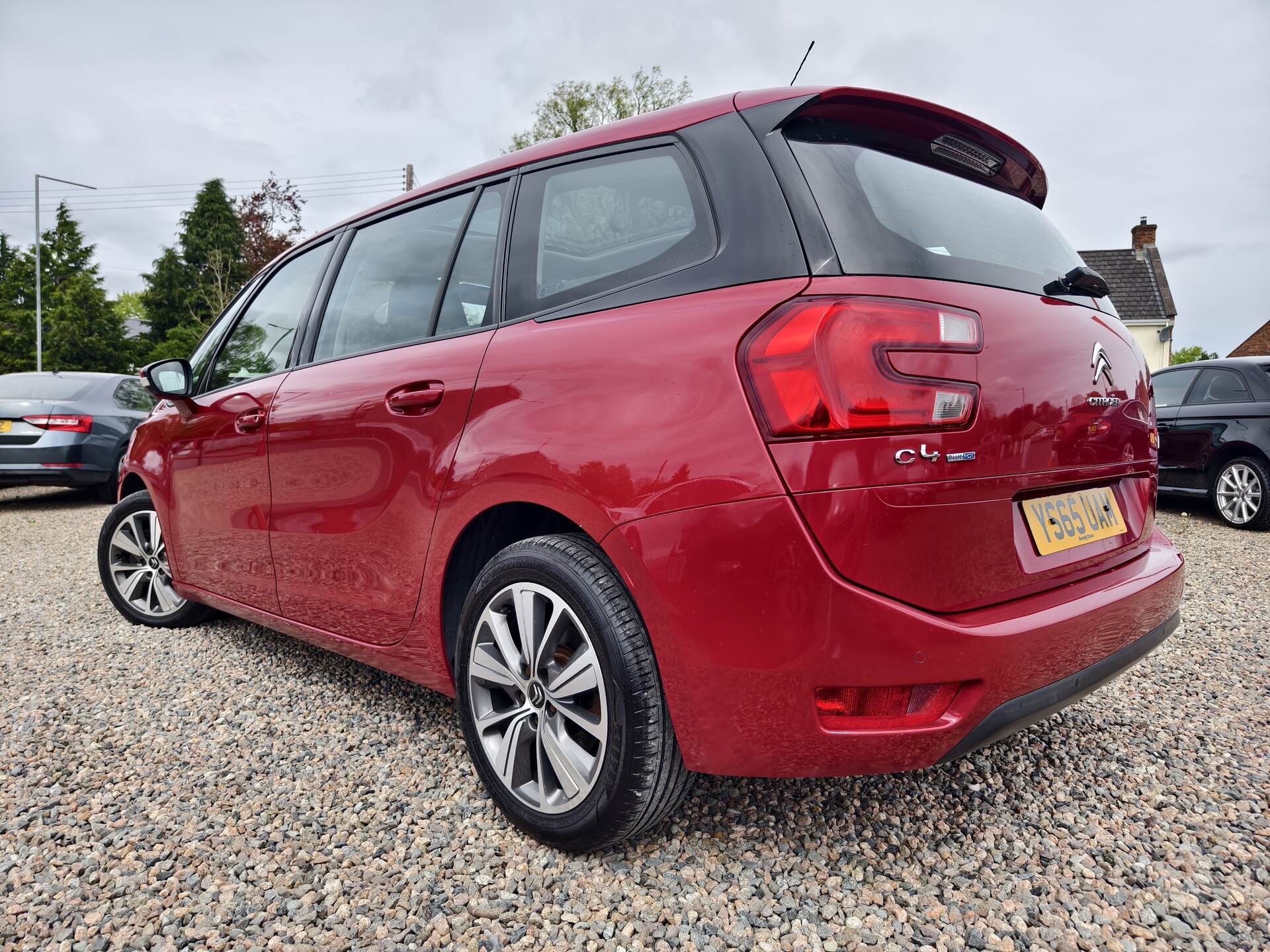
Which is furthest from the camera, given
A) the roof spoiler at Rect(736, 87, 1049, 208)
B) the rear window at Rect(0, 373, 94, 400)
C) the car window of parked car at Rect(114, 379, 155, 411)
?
the car window of parked car at Rect(114, 379, 155, 411)

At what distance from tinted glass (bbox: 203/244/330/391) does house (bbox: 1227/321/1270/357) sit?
119 ft

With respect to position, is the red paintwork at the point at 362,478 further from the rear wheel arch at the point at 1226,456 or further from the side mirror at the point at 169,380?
the rear wheel arch at the point at 1226,456

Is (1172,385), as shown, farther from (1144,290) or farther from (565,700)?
(1144,290)

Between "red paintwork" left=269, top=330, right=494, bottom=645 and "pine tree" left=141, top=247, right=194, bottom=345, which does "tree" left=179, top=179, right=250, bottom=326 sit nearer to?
"pine tree" left=141, top=247, right=194, bottom=345

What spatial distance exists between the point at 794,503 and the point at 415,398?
1.17m

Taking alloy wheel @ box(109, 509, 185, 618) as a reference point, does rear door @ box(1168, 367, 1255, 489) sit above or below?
above

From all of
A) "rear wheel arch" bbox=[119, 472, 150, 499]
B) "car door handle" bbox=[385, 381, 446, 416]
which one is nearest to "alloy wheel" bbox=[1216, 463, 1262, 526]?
"car door handle" bbox=[385, 381, 446, 416]

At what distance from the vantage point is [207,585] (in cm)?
332

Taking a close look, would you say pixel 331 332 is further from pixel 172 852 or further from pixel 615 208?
pixel 172 852

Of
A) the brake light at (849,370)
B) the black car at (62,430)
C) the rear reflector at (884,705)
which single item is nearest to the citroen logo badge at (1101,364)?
the brake light at (849,370)

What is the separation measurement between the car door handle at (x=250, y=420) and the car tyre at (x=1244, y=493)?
7.45 meters

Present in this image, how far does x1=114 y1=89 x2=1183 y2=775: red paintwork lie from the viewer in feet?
4.72

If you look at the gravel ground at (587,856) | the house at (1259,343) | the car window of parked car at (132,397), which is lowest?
the gravel ground at (587,856)

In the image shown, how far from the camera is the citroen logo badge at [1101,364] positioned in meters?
1.77
